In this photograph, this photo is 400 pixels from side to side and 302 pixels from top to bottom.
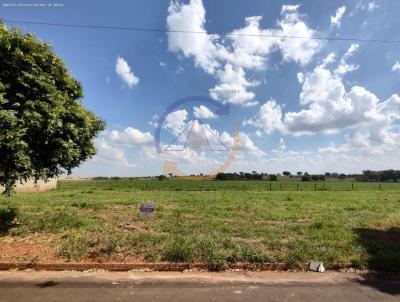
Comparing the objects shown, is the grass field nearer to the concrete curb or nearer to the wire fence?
the concrete curb

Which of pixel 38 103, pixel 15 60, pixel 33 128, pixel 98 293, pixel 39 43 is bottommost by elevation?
pixel 98 293

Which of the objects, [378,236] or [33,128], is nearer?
[33,128]

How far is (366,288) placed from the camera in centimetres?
607

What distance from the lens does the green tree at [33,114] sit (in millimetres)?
8242

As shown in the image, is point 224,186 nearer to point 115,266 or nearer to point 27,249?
point 27,249

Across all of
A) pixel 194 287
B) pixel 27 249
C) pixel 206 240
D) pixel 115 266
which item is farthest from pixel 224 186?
pixel 194 287

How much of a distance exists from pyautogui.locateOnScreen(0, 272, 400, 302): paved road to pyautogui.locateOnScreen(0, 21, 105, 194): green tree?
3177 millimetres

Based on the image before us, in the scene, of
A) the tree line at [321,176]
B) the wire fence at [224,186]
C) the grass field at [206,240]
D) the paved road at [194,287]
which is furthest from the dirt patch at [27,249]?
the tree line at [321,176]

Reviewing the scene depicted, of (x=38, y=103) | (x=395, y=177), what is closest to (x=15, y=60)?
(x=38, y=103)

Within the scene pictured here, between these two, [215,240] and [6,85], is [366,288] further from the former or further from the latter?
[6,85]

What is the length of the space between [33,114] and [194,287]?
6.31 metres

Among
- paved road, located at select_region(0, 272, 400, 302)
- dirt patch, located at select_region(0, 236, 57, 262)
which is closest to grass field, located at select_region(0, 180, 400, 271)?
dirt patch, located at select_region(0, 236, 57, 262)

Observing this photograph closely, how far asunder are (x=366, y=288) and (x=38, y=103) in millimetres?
9293

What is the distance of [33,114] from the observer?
848cm
